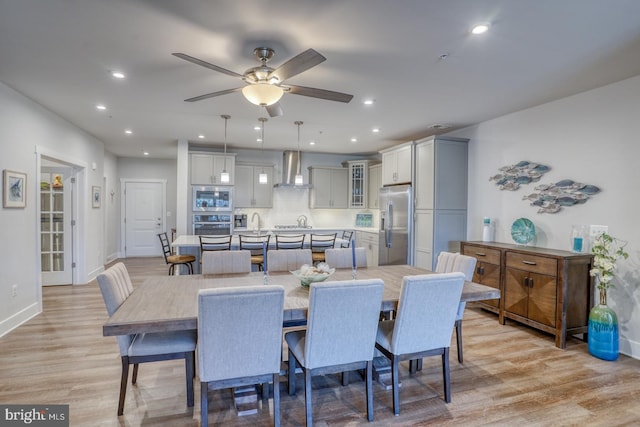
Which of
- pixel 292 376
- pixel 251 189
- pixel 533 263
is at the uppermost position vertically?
pixel 251 189

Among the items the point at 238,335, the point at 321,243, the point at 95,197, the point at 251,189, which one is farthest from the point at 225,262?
the point at 95,197

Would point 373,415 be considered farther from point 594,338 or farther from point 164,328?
point 594,338

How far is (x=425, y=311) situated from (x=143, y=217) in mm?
8143

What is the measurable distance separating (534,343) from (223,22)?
3.98m

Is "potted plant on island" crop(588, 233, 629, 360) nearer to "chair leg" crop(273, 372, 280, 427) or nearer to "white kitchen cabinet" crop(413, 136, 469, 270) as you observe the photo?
"white kitchen cabinet" crop(413, 136, 469, 270)

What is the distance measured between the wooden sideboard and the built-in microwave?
4642 mm

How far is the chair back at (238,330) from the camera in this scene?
1.74 meters

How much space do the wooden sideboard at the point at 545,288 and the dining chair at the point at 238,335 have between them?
2.90 metres

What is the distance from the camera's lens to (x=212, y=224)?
633cm

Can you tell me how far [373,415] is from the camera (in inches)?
84.6

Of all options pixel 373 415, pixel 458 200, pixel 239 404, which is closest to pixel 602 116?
pixel 458 200

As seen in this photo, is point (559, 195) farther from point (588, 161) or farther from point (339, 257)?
point (339, 257)

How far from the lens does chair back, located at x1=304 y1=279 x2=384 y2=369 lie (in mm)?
1893

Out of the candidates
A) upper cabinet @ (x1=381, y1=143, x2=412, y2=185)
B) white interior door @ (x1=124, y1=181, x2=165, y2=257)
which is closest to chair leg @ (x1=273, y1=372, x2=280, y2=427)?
upper cabinet @ (x1=381, y1=143, x2=412, y2=185)
